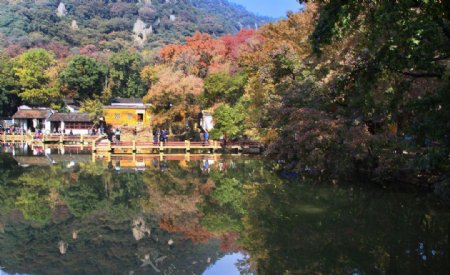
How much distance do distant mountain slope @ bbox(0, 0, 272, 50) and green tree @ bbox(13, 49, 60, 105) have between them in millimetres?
27806

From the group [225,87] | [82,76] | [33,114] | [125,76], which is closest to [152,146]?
[225,87]

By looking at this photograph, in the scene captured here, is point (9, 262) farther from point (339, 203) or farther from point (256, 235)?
point (339, 203)

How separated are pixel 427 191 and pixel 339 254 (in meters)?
7.05

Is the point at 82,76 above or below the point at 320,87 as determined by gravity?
above

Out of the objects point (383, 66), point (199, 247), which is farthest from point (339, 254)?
point (383, 66)

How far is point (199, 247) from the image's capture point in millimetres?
9039

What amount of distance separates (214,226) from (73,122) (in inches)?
1280

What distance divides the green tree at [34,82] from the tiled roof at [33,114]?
1.35 m

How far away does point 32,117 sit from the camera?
4016cm

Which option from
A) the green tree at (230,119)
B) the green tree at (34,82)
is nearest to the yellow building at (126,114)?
the green tree at (34,82)

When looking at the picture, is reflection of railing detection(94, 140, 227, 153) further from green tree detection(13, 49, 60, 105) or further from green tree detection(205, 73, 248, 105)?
green tree detection(13, 49, 60, 105)

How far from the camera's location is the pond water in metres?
7.75

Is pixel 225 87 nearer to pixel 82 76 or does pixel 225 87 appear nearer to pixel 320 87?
pixel 320 87

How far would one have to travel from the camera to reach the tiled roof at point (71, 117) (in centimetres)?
3947
